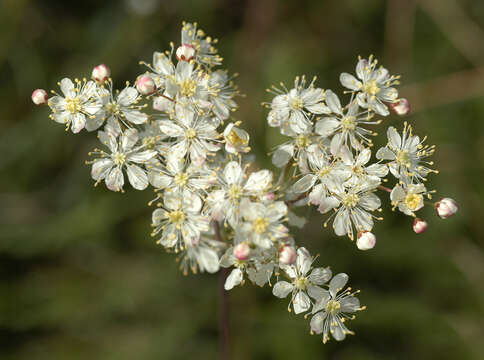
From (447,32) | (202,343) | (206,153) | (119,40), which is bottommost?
(202,343)

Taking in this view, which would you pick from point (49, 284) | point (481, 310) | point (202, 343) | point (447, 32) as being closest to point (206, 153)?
point (202, 343)

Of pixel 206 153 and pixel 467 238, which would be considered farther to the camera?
pixel 467 238

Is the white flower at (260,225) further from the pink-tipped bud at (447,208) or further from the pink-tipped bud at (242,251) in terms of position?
the pink-tipped bud at (447,208)

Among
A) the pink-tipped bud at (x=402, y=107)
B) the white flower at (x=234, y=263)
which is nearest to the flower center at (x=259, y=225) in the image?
the white flower at (x=234, y=263)

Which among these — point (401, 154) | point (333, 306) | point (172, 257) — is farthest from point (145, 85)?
point (172, 257)

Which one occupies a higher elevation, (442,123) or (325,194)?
(442,123)

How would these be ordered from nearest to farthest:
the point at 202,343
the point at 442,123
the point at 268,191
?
the point at 268,191
the point at 202,343
the point at 442,123

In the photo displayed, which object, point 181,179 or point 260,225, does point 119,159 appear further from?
point 260,225

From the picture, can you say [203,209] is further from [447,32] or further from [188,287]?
[447,32]
